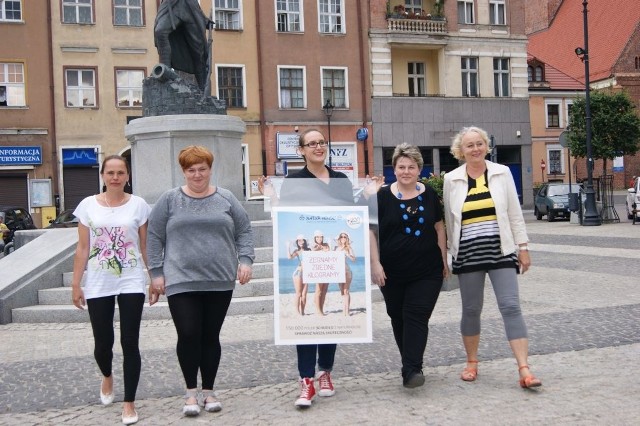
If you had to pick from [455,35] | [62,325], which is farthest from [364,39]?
[62,325]

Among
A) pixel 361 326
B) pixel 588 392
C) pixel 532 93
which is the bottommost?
pixel 588 392

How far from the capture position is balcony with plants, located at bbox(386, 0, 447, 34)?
124ft

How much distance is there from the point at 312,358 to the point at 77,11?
30656mm

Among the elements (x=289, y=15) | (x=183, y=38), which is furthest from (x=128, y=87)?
(x=183, y=38)

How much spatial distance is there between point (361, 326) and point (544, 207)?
29.5 metres

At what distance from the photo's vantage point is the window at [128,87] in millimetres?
33531

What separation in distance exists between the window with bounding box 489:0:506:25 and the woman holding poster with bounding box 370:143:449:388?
36.7 m

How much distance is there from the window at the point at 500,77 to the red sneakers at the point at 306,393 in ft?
120

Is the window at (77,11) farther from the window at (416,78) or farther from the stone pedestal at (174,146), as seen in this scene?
the stone pedestal at (174,146)

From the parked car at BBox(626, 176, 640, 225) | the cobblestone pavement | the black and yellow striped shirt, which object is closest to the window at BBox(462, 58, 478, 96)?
the parked car at BBox(626, 176, 640, 225)

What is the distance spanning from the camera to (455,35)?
39125 millimetres

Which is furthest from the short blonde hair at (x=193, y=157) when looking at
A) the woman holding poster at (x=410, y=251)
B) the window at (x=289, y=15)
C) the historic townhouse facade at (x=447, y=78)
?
the historic townhouse facade at (x=447, y=78)

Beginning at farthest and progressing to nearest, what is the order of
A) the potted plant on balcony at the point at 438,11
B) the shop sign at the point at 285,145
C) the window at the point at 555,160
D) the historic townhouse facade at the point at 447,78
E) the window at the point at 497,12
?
the window at the point at 555,160 < the window at the point at 497,12 < the potted plant on balcony at the point at 438,11 < the historic townhouse facade at the point at 447,78 < the shop sign at the point at 285,145

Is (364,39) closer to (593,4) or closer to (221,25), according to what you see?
(221,25)
